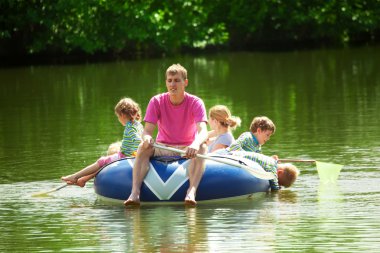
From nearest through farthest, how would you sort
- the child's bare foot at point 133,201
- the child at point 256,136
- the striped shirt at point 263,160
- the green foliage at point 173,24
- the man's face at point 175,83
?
the child's bare foot at point 133,201, the man's face at point 175,83, the striped shirt at point 263,160, the child at point 256,136, the green foliage at point 173,24

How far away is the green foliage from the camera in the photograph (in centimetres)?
3369

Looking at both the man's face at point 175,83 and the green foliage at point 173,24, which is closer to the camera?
the man's face at point 175,83

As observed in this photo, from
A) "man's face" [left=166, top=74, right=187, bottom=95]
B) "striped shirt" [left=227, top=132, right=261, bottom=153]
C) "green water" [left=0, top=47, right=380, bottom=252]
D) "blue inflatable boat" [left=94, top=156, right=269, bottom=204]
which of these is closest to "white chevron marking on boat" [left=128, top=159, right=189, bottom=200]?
"blue inflatable boat" [left=94, top=156, right=269, bottom=204]

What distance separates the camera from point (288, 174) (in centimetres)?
1005

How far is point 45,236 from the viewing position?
27.1ft

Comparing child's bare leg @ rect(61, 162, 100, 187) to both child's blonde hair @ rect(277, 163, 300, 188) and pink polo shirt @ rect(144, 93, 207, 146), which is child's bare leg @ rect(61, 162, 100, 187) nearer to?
pink polo shirt @ rect(144, 93, 207, 146)

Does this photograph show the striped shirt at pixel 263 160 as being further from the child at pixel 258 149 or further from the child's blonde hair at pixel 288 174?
the child's blonde hair at pixel 288 174

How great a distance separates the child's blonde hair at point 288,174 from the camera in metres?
10.0

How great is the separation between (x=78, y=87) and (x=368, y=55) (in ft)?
32.7

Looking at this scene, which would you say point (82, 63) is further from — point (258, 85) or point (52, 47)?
point (258, 85)

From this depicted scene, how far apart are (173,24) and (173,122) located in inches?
999

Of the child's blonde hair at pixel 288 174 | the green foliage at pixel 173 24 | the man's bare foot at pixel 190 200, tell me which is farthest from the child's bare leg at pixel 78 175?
the green foliage at pixel 173 24

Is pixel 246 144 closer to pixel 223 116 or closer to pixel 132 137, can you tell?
pixel 223 116

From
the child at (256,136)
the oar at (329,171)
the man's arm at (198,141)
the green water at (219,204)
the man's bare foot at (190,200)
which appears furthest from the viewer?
the oar at (329,171)
